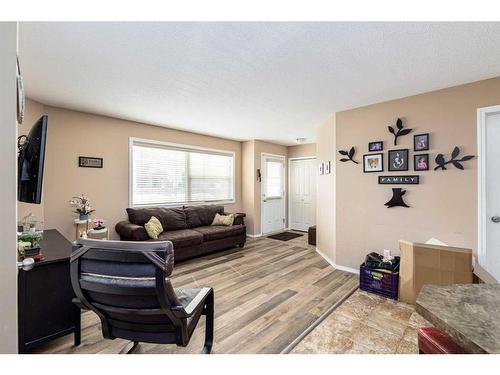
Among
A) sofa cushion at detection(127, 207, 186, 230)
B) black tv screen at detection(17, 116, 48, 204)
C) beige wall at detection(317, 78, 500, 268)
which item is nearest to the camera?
black tv screen at detection(17, 116, 48, 204)

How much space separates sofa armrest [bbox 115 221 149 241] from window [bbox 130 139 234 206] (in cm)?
51

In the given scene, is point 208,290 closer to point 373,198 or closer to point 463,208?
point 373,198

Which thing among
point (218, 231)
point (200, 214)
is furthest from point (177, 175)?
point (218, 231)

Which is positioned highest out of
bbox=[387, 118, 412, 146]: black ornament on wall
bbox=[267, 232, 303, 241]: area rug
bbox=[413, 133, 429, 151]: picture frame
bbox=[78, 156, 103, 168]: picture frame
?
bbox=[387, 118, 412, 146]: black ornament on wall

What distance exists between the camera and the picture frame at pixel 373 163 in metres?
3.06

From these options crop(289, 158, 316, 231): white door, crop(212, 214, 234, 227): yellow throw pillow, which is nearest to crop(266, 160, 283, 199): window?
crop(289, 158, 316, 231): white door

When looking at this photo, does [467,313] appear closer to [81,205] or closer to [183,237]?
[183,237]

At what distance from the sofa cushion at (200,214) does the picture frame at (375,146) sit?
3.16 metres

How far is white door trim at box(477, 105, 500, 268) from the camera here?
2.38m

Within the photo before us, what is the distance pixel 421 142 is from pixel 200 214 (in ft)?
12.4

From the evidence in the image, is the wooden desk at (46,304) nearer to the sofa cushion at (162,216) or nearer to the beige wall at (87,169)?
the beige wall at (87,169)

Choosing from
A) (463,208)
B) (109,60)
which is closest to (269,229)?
(463,208)

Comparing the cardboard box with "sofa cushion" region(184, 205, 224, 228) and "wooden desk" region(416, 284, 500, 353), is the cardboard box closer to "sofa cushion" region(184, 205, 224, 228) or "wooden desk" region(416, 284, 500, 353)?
"wooden desk" region(416, 284, 500, 353)
